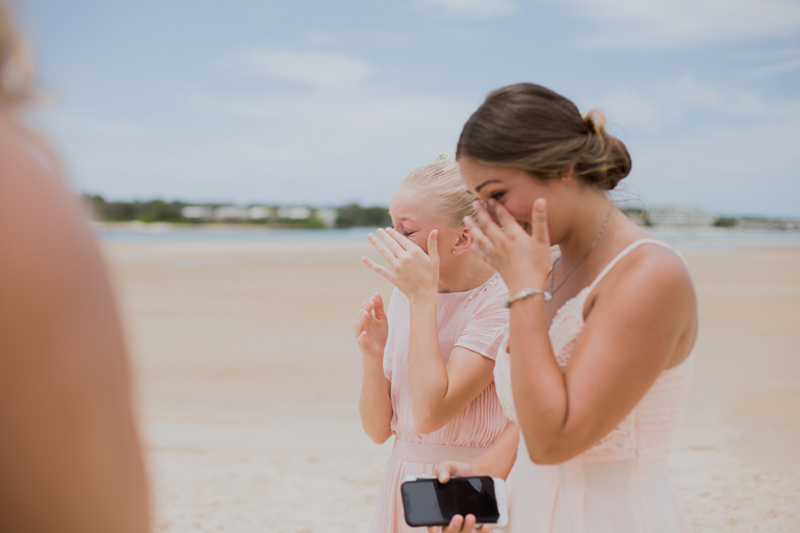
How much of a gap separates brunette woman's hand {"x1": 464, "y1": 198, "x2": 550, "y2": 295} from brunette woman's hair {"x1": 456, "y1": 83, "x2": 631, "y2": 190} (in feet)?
0.49

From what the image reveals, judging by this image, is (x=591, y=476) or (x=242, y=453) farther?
(x=242, y=453)

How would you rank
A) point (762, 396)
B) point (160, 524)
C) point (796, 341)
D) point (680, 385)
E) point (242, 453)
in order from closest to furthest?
1. point (680, 385)
2. point (160, 524)
3. point (242, 453)
4. point (762, 396)
5. point (796, 341)

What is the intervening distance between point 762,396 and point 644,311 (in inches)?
346

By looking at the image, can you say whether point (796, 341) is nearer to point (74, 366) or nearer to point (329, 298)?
point (329, 298)

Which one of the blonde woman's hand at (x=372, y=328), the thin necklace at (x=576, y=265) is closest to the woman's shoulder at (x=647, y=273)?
the thin necklace at (x=576, y=265)

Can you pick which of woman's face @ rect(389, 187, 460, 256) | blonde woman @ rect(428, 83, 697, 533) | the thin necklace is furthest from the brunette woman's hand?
woman's face @ rect(389, 187, 460, 256)

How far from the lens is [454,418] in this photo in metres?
2.62

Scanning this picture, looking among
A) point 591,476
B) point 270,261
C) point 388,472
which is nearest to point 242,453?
point 388,472

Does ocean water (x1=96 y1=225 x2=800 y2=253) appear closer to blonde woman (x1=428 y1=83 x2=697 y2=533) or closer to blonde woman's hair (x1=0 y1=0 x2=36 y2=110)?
blonde woman (x1=428 y1=83 x2=697 y2=533)

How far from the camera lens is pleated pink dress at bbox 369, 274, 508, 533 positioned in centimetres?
256

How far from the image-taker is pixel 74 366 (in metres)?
0.61

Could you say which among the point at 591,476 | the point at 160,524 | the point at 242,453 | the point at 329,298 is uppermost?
the point at 591,476

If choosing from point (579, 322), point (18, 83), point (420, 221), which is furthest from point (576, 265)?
point (18, 83)

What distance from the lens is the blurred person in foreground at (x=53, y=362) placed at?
57cm
